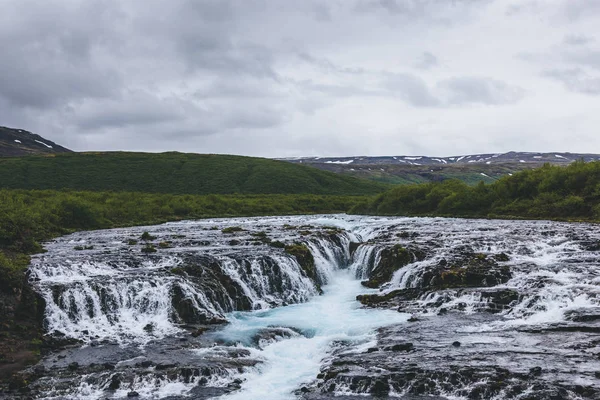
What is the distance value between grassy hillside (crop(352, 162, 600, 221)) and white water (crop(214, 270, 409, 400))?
131 feet

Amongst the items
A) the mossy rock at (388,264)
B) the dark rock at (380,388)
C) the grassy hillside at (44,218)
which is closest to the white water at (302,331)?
the mossy rock at (388,264)

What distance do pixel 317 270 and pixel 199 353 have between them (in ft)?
63.6

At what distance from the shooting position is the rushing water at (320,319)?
18.2 metres

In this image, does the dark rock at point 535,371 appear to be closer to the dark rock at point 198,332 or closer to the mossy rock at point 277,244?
the dark rock at point 198,332

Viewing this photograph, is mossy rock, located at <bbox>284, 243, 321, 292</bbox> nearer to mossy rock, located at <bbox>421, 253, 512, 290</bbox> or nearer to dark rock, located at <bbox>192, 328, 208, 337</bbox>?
mossy rock, located at <bbox>421, 253, 512, 290</bbox>

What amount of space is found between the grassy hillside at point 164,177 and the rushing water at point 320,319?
117 m

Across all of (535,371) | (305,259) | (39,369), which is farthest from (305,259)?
(535,371)

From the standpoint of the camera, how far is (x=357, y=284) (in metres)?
40.0

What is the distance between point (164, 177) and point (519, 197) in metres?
129

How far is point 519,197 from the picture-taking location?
7244cm

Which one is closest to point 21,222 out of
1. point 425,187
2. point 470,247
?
point 470,247

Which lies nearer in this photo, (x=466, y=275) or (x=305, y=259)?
(x=466, y=275)

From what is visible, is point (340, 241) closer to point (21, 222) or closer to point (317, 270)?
point (317, 270)

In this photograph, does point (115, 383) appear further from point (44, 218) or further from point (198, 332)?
point (44, 218)
